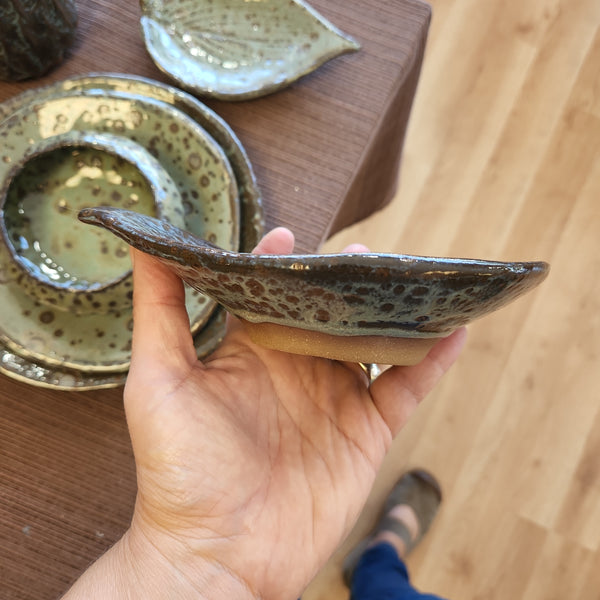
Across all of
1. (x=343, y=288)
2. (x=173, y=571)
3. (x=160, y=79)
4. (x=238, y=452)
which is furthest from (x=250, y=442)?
(x=160, y=79)

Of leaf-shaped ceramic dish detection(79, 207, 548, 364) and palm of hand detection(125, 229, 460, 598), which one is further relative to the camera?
palm of hand detection(125, 229, 460, 598)

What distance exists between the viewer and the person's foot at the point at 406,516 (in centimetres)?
129

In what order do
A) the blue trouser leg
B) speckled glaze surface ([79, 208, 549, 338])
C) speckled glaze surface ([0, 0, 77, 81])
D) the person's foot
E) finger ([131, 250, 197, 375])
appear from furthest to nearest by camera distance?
the person's foot
the blue trouser leg
speckled glaze surface ([0, 0, 77, 81])
finger ([131, 250, 197, 375])
speckled glaze surface ([79, 208, 549, 338])

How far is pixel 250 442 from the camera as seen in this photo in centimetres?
57

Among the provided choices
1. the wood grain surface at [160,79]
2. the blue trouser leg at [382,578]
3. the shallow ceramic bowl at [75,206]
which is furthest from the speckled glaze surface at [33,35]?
the blue trouser leg at [382,578]

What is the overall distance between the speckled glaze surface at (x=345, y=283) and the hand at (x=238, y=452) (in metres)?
0.16

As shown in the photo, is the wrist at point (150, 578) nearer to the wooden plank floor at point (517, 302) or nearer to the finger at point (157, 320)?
the finger at point (157, 320)

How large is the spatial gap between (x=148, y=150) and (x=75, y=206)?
0.11 meters

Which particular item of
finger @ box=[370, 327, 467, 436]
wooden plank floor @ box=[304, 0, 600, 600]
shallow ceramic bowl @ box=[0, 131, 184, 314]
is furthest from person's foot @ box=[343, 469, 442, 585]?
shallow ceramic bowl @ box=[0, 131, 184, 314]

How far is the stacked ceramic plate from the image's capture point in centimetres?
61

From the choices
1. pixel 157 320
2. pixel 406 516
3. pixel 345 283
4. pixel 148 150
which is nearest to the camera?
pixel 345 283

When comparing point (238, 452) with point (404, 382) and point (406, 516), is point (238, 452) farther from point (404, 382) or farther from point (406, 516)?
point (406, 516)

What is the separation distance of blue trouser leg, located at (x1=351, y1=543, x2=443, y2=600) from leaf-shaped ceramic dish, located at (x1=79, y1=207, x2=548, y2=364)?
931 millimetres

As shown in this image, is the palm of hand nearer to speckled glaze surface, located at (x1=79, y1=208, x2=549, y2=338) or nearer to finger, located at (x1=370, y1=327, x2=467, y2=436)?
finger, located at (x1=370, y1=327, x2=467, y2=436)
